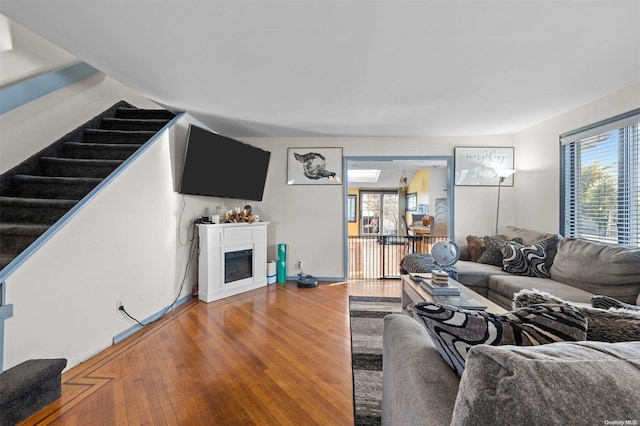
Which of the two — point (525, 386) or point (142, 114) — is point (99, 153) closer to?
point (142, 114)

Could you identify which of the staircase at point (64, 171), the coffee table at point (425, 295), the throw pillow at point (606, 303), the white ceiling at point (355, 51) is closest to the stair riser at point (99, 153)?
the staircase at point (64, 171)

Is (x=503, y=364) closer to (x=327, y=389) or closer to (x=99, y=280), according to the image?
(x=327, y=389)

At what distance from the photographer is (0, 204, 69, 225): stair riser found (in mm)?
2281

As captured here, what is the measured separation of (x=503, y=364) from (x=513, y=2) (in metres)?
1.91

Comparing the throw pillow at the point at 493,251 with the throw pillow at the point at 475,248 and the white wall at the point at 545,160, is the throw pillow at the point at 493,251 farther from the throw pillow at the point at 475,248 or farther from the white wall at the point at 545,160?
the white wall at the point at 545,160

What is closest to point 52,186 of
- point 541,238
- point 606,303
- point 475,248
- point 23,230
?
point 23,230

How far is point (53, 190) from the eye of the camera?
253 centimetres

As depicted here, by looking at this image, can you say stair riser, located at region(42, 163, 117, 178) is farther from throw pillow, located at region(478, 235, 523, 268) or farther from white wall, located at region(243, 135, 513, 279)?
throw pillow, located at region(478, 235, 523, 268)

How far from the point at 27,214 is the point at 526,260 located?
4.73m

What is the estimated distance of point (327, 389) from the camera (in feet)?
5.91

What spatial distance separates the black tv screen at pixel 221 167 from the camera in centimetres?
328

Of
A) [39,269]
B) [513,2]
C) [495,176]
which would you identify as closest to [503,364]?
[513,2]

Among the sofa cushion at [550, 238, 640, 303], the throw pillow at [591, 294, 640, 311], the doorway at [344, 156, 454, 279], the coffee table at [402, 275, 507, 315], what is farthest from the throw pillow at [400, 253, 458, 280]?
the doorway at [344, 156, 454, 279]

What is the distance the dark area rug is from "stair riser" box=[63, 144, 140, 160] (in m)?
2.98
